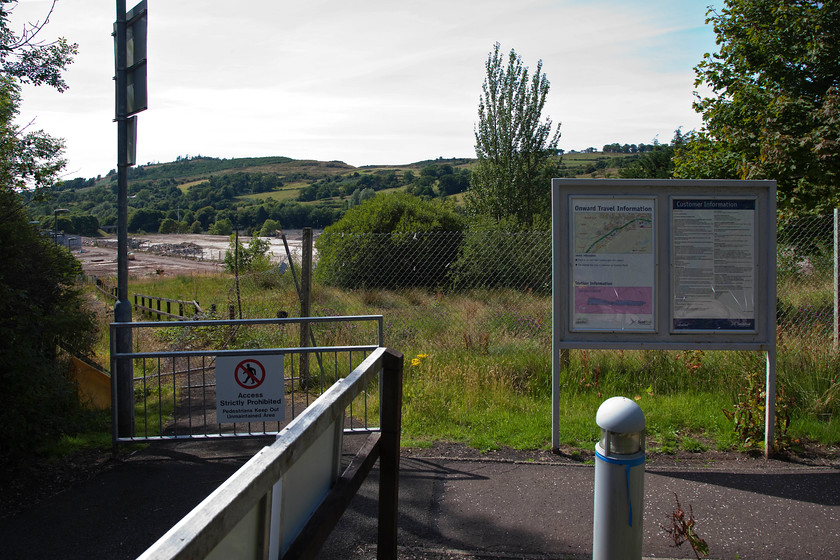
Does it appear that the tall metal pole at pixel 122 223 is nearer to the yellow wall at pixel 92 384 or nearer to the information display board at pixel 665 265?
the yellow wall at pixel 92 384

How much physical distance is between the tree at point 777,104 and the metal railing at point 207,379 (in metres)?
8.71

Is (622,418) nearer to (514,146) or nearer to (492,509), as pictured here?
(492,509)

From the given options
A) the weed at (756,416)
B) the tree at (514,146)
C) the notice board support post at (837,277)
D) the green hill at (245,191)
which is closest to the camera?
the weed at (756,416)

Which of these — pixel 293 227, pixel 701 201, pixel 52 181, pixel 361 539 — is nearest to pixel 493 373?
pixel 701 201

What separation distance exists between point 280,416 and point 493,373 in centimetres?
243

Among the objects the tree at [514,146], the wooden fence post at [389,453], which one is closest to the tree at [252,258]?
the tree at [514,146]

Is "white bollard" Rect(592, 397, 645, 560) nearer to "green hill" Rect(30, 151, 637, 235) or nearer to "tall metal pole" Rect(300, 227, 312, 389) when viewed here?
"tall metal pole" Rect(300, 227, 312, 389)

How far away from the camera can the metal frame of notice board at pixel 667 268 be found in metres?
5.38

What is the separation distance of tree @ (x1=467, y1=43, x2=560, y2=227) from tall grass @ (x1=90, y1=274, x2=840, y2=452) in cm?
1413

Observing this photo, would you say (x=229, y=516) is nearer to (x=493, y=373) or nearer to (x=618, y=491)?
(x=618, y=491)

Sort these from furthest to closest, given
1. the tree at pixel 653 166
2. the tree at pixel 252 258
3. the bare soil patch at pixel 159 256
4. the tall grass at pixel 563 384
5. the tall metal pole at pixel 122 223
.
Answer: the bare soil patch at pixel 159 256
the tree at pixel 653 166
the tree at pixel 252 258
the tall metal pole at pixel 122 223
the tall grass at pixel 563 384

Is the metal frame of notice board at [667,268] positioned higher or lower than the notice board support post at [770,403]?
higher

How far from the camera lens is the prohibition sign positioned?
5.55m

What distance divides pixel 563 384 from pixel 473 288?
3.63m
